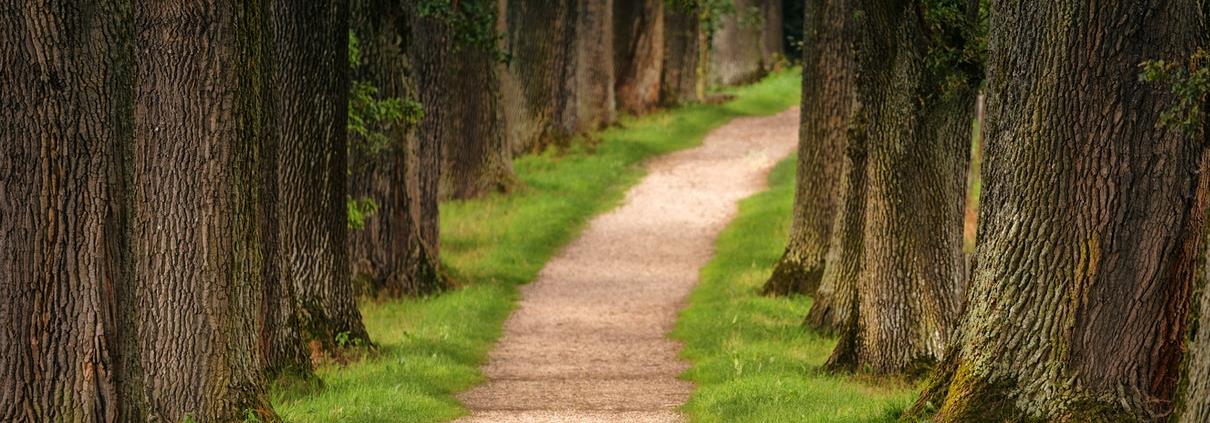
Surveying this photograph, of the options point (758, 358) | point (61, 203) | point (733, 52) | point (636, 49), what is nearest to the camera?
point (61, 203)

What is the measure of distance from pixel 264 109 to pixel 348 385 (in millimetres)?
2385

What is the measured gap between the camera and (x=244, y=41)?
32.1 ft

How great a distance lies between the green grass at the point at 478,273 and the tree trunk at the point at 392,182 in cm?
42

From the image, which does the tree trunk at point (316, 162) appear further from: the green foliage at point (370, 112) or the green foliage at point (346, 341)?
the green foliage at point (370, 112)

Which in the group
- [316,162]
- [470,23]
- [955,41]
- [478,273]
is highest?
[955,41]

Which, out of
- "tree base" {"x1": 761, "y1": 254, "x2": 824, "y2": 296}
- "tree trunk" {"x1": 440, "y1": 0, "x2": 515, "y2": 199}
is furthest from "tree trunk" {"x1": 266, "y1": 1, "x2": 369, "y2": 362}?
"tree trunk" {"x1": 440, "y1": 0, "x2": 515, "y2": 199}

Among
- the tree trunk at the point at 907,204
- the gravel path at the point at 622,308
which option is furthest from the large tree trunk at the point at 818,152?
the tree trunk at the point at 907,204


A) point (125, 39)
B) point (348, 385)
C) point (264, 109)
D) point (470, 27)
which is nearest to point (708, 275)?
point (470, 27)

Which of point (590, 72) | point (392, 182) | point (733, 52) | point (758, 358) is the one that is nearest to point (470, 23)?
point (392, 182)

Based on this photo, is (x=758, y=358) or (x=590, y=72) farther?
(x=590, y=72)

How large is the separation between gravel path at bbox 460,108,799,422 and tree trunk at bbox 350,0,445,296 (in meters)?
1.32

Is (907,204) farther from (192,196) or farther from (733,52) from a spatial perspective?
(733,52)

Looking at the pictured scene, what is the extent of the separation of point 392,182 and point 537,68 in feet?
39.5

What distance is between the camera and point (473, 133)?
24812 millimetres
